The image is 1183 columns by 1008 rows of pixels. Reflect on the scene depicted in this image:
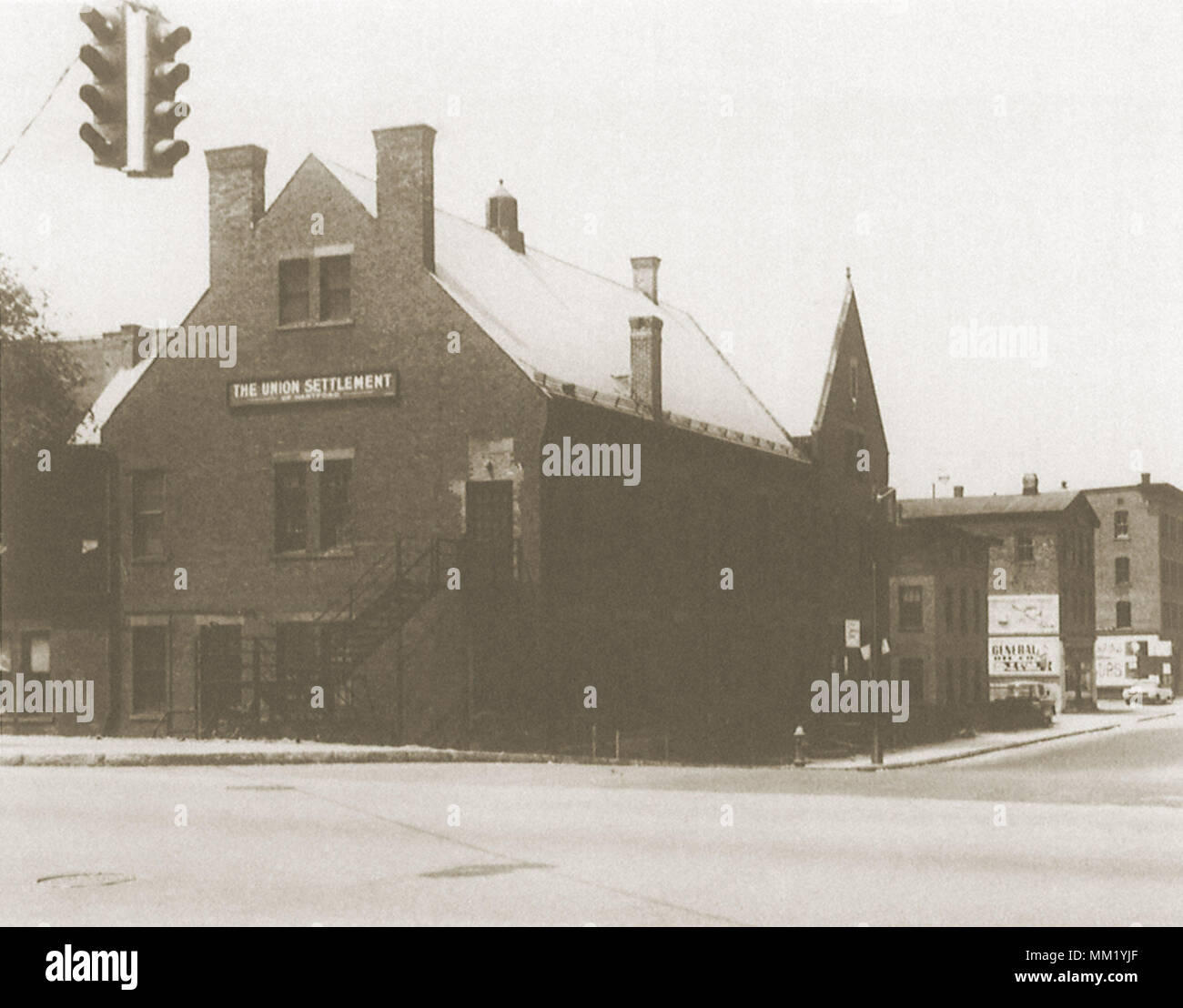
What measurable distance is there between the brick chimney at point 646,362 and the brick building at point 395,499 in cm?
6

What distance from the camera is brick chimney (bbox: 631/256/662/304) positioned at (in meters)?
47.6

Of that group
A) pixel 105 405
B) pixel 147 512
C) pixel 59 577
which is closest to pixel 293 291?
pixel 147 512

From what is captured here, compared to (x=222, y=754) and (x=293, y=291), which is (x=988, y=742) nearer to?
(x=293, y=291)

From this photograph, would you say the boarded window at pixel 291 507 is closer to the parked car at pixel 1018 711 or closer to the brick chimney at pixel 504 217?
the brick chimney at pixel 504 217

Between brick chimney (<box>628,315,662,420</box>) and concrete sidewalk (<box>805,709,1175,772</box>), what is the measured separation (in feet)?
29.5

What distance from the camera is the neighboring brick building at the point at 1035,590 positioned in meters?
80.1

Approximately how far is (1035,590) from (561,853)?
233 ft

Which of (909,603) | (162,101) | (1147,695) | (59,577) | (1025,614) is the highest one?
(162,101)

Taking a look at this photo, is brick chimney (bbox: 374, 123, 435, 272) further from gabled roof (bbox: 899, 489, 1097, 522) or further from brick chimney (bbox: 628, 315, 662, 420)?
gabled roof (bbox: 899, 489, 1097, 522)

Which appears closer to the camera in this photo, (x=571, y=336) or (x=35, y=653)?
(x=35, y=653)

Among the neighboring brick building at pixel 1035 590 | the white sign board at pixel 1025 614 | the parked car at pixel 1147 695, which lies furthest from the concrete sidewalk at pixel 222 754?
the parked car at pixel 1147 695

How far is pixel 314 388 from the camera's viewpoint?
33688mm

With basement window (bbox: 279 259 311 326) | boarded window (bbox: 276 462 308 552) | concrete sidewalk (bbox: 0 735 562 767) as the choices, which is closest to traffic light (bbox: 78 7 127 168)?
concrete sidewalk (bbox: 0 735 562 767)

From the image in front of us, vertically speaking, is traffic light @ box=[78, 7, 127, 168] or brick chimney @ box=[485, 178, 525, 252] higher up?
brick chimney @ box=[485, 178, 525, 252]
